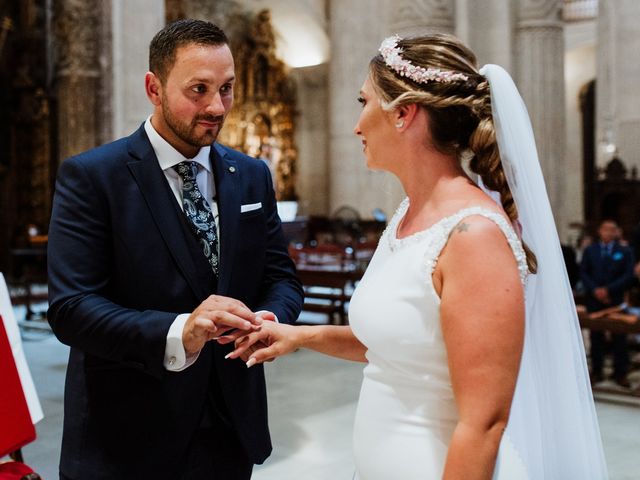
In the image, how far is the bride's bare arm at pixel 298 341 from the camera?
2506 mm

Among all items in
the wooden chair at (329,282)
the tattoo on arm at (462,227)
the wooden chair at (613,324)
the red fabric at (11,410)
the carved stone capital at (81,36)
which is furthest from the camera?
the wooden chair at (329,282)

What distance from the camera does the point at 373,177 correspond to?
20328 mm

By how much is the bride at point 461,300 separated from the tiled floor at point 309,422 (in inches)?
143

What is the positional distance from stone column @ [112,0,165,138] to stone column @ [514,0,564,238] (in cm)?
547

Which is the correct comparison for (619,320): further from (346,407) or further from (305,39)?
(305,39)

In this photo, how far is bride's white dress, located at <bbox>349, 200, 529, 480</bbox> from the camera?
2016 millimetres

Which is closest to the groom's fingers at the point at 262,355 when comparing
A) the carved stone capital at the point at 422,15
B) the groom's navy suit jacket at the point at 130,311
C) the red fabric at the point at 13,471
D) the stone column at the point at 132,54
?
the groom's navy suit jacket at the point at 130,311

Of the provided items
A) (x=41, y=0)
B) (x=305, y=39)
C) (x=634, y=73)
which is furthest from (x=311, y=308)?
(x=305, y=39)

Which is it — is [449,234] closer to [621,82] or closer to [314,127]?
[621,82]

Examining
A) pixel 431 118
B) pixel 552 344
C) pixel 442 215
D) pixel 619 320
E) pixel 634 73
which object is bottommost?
pixel 619 320

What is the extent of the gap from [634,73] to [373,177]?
657cm

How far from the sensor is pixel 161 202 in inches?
101

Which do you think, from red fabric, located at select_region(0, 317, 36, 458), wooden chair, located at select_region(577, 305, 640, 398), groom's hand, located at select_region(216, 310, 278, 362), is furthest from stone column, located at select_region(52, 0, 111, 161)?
groom's hand, located at select_region(216, 310, 278, 362)

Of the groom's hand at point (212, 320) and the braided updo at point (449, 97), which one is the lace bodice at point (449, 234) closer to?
the braided updo at point (449, 97)
